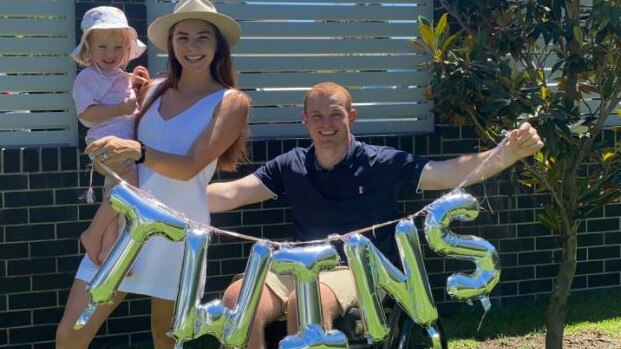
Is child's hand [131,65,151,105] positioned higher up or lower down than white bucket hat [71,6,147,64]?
lower down

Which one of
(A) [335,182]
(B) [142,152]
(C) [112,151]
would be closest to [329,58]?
(A) [335,182]

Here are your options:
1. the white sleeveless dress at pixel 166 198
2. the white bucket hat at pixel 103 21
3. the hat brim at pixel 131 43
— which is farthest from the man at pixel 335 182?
the white bucket hat at pixel 103 21

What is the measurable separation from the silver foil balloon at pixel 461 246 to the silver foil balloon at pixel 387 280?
88mm

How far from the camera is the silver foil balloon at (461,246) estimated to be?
11.3 ft

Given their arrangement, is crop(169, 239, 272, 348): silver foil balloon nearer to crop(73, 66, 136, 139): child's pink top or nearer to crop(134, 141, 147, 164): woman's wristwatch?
crop(134, 141, 147, 164): woman's wristwatch

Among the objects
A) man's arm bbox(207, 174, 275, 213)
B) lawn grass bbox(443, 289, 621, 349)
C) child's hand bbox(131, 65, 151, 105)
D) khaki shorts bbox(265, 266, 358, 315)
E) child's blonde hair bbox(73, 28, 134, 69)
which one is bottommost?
lawn grass bbox(443, 289, 621, 349)

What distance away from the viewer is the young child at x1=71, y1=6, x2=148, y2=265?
3.81 metres

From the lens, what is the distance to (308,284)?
3.27 meters

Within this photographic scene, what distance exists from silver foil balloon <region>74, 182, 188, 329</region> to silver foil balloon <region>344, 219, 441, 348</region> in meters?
0.63

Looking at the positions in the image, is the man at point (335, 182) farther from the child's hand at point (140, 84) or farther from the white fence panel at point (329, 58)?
the white fence panel at point (329, 58)

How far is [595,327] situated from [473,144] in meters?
1.38

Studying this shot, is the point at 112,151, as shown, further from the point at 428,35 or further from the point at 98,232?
the point at 428,35

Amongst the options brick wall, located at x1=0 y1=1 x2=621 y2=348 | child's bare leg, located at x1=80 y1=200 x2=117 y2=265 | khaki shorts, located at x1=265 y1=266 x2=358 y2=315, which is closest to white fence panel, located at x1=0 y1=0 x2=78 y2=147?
brick wall, located at x1=0 y1=1 x2=621 y2=348

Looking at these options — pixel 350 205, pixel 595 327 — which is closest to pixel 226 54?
Answer: pixel 350 205
